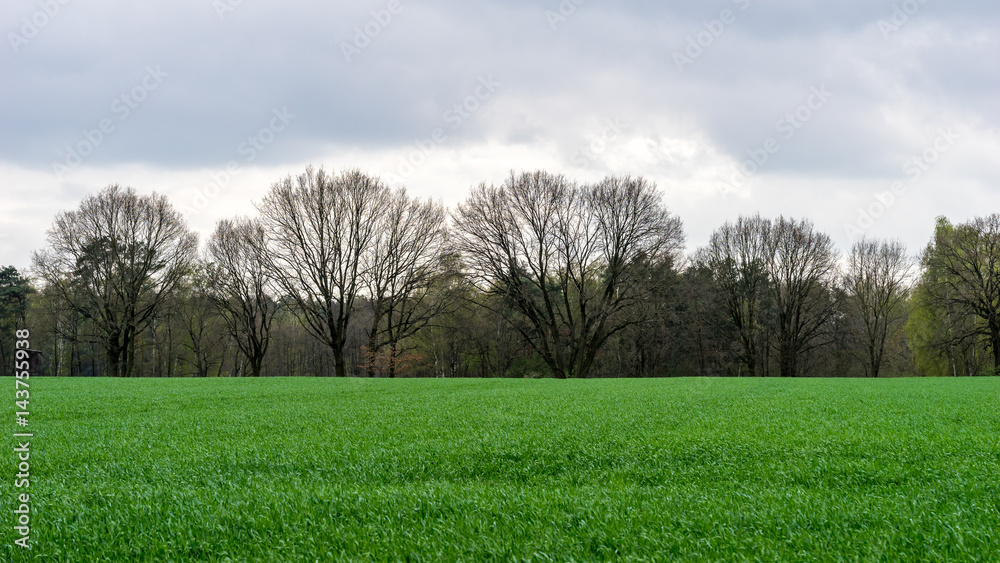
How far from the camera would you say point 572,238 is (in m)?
35.0

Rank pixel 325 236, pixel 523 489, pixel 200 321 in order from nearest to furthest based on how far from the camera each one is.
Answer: pixel 523 489, pixel 325 236, pixel 200 321

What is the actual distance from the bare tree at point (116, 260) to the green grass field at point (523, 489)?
34.4 meters

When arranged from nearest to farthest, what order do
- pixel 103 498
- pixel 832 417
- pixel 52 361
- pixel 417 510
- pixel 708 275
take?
pixel 417 510 → pixel 103 498 → pixel 832 417 → pixel 708 275 → pixel 52 361

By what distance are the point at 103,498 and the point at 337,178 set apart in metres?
32.7

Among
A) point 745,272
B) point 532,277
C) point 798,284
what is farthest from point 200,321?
point 798,284

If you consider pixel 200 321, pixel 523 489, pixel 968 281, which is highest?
pixel 968 281

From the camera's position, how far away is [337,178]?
1359 inches

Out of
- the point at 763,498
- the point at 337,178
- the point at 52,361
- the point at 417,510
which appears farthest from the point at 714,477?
the point at 52,361

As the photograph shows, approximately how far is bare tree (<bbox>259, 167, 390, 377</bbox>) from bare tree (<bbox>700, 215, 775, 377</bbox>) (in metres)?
25.1

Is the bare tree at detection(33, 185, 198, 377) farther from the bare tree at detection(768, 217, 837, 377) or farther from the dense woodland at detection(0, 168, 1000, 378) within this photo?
the bare tree at detection(768, 217, 837, 377)

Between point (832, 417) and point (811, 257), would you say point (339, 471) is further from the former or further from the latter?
point (811, 257)

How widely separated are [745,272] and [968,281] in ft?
42.6

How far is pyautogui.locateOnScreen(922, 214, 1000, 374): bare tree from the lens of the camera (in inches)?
1389

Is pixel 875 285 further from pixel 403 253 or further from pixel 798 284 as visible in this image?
pixel 403 253
